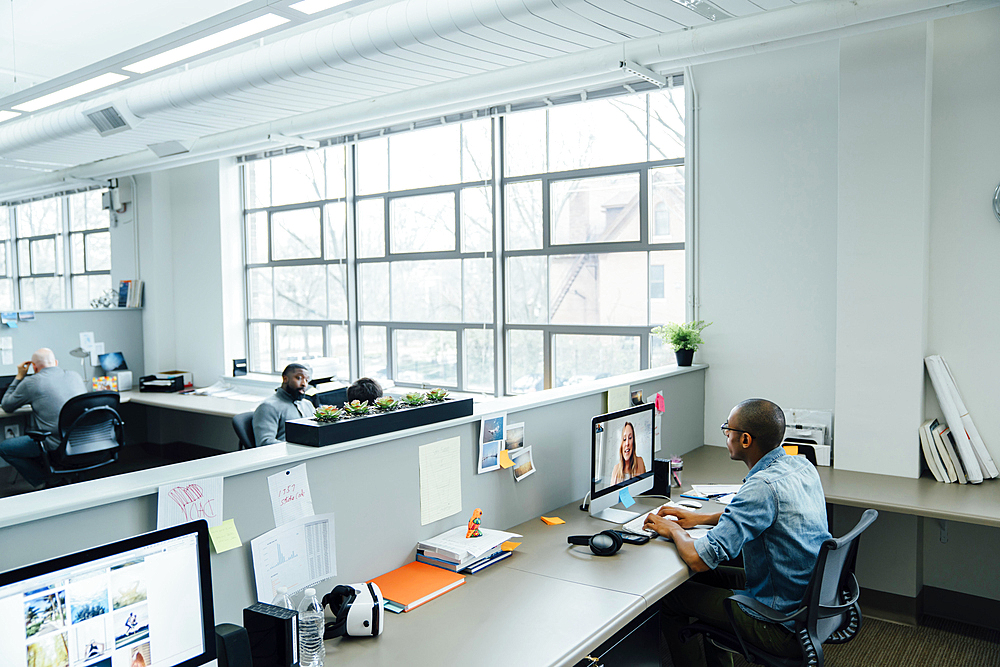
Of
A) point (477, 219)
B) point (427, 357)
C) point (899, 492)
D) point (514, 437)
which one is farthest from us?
point (427, 357)

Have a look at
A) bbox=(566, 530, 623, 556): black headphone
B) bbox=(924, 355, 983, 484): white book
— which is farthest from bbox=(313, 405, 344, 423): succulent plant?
bbox=(924, 355, 983, 484): white book

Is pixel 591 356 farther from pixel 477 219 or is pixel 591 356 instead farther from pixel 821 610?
pixel 821 610

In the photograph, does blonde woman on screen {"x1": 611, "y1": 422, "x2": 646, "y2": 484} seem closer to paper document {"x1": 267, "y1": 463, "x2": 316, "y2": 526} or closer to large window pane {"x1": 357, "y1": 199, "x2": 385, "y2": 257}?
paper document {"x1": 267, "y1": 463, "x2": 316, "y2": 526}

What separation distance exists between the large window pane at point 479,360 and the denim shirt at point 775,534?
3129 mm

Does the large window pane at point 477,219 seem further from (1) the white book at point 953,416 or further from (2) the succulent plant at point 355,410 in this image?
(2) the succulent plant at point 355,410

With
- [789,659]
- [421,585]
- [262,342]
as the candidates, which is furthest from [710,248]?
[262,342]

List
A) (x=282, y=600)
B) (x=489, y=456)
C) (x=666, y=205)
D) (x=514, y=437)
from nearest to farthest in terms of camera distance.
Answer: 1. (x=282, y=600)
2. (x=489, y=456)
3. (x=514, y=437)
4. (x=666, y=205)

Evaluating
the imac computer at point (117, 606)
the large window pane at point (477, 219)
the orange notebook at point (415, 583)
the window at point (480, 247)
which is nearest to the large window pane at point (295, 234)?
the window at point (480, 247)

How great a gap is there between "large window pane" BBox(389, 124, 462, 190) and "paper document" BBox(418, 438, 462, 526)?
3401 millimetres

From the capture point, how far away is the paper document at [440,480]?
2182 millimetres

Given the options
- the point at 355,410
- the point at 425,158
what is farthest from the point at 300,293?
the point at 355,410

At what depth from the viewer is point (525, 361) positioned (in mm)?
5098

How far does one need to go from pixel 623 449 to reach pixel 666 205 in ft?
7.15

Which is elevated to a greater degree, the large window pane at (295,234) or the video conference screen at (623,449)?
the large window pane at (295,234)
